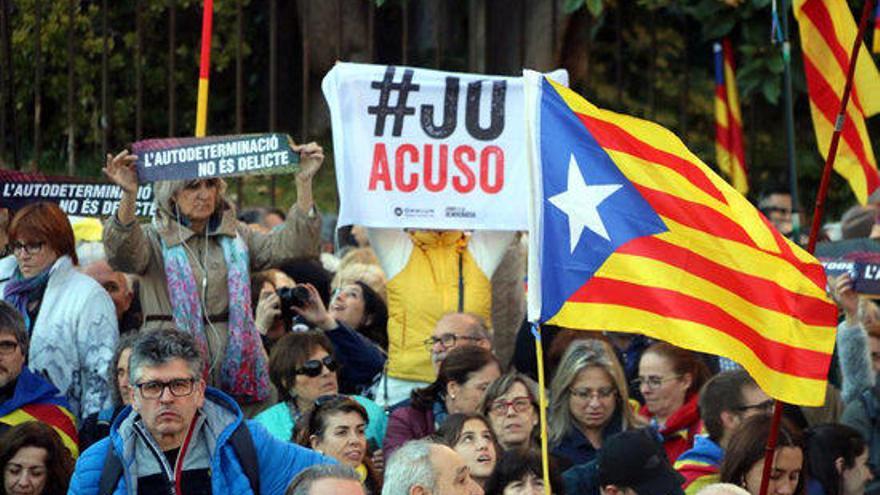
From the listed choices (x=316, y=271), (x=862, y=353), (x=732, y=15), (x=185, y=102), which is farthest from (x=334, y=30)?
(x=862, y=353)

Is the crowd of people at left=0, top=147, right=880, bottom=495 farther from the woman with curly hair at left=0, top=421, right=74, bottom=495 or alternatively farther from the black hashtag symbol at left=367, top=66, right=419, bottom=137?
the black hashtag symbol at left=367, top=66, right=419, bottom=137

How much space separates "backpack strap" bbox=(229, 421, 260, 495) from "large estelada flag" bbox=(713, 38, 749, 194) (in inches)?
296

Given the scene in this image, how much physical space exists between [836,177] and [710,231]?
943cm

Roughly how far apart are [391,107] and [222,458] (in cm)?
405

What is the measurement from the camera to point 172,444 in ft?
26.2

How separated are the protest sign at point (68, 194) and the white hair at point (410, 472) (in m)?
3.26

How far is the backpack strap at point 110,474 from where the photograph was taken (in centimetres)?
790

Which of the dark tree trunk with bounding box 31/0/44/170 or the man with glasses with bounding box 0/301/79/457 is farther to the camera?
the dark tree trunk with bounding box 31/0/44/170

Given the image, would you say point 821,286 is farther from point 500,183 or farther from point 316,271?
point 316,271

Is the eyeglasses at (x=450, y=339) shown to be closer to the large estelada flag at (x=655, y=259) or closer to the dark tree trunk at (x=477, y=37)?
the large estelada flag at (x=655, y=259)

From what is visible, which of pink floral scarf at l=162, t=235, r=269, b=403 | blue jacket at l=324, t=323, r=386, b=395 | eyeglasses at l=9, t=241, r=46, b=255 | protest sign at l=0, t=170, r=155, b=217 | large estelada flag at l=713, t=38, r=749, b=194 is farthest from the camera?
large estelada flag at l=713, t=38, r=749, b=194

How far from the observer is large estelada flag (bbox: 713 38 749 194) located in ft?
49.8

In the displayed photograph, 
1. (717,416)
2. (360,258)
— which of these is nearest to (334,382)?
(717,416)

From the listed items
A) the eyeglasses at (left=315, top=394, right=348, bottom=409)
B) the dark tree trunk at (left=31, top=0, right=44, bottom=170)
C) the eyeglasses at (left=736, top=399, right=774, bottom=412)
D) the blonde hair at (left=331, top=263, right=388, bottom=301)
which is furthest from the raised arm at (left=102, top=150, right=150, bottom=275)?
the dark tree trunk at (left=31, top=0, right=44, bottom=170)
